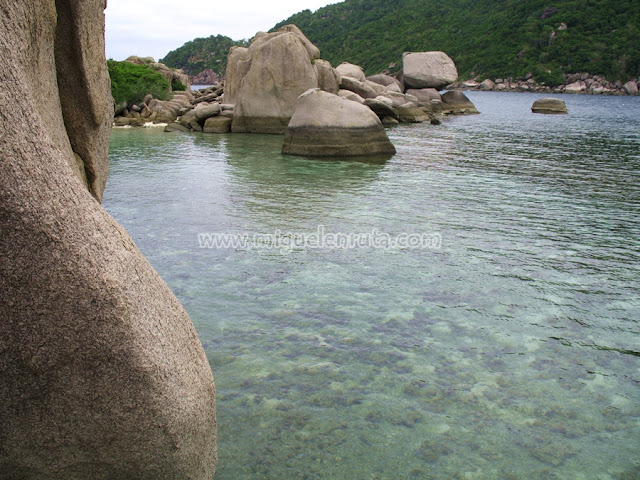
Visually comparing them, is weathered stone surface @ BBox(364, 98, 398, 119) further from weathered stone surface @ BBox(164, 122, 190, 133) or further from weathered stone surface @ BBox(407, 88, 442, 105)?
weathered stone surface @ BBox(407, 88, 442, 105)

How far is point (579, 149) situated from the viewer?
803 inches

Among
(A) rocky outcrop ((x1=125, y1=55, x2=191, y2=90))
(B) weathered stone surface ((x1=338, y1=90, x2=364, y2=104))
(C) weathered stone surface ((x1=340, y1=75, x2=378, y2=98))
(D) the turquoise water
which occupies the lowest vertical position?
(D) the turquoise water

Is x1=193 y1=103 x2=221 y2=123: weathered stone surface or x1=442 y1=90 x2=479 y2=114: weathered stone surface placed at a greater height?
x1=442 y1=90 x2=479 y2=114: weathered stone surface

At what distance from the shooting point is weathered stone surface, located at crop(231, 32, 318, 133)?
2408 centimetres

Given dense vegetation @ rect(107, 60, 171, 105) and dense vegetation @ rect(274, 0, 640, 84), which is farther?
dense vegetation @ rect(274, 0, 640, 84)

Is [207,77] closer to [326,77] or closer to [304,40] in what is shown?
[304,40]

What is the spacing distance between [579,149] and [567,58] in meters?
76.7

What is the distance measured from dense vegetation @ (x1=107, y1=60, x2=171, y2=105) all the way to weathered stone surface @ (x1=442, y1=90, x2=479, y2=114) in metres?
20.4

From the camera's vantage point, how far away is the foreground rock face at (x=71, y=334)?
83.4 inches

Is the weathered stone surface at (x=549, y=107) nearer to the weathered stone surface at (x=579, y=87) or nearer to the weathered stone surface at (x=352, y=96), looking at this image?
the weathered stone surface at (x=352, y=96)

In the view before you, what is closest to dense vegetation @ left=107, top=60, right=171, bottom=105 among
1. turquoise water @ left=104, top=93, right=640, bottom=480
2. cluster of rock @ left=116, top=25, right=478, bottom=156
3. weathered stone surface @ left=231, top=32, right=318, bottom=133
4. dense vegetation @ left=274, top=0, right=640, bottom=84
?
cluster of rock @ left=116, top=25, right=478, bottom=156

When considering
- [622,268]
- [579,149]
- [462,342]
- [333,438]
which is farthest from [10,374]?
[579,149]

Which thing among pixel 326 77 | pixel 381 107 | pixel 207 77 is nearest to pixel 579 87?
pixel 381 107

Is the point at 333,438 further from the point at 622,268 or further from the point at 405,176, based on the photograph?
the point at 405,176
